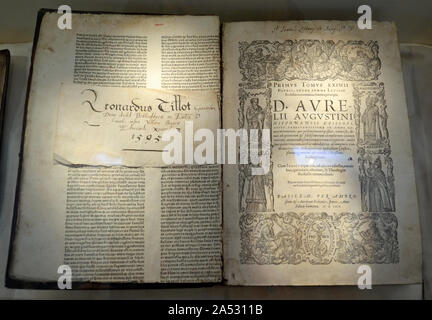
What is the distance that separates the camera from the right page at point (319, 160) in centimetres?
121

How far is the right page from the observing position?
3.96 ft

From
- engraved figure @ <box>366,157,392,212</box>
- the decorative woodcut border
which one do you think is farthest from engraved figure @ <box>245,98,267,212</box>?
engraved figure @ <box>366,157,392,212</box>

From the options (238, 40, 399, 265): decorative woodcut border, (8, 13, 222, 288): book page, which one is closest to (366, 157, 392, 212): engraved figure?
(238, 40, 399, 265): decorative woodcut border

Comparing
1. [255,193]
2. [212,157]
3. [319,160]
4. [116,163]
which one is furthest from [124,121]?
[319,160]

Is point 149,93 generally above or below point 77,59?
below

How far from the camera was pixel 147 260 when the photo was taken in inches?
47.0

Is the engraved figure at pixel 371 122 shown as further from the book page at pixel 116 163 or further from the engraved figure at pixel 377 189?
the book page at pixel 116 163

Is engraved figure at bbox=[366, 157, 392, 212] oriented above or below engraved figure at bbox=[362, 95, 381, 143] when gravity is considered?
below

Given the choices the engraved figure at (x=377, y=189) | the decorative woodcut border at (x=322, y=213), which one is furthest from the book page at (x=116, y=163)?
the engraved figure at (x=377, y=189)

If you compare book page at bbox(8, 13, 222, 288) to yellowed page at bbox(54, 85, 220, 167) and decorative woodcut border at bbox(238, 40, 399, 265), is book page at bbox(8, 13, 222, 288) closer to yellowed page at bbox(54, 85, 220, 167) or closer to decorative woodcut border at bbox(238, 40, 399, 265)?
yellowed page at bbox(54, 85, 220, 167)

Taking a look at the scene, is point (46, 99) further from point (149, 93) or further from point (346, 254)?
point (346, 254)

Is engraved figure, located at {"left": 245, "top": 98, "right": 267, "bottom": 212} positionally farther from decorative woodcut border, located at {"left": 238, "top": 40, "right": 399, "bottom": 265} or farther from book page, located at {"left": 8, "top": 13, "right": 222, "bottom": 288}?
book page, located at {"left": 8, "top": 13, "right": 222, "bottom": 288}
